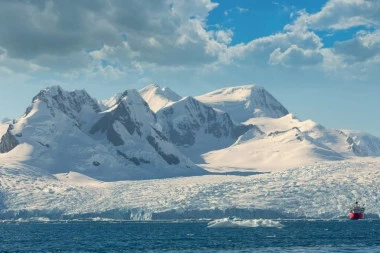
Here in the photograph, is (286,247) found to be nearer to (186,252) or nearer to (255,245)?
(255,245)

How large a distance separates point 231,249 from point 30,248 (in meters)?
33.5

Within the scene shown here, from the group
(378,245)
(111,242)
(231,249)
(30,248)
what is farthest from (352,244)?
(30,248)

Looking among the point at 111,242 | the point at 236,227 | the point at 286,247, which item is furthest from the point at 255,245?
the point at 236,227

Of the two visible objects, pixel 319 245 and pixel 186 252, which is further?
pixel 319 245

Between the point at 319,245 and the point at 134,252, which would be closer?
the point at 134,252

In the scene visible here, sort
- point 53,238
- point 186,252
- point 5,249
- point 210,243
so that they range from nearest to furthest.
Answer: point 186,252
point 5,249
point 210,243
point 53,238

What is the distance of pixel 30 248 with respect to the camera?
4624 inches

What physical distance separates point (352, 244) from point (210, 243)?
24323mm

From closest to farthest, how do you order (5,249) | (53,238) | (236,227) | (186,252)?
(186,252), (5,249), (53,238), (236,227)

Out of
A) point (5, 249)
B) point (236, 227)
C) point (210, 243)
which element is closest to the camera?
point (5, 249)

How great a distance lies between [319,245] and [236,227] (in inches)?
2605

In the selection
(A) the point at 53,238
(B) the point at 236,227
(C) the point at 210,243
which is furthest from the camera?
(B) the point at 236,227

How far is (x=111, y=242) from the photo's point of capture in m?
129

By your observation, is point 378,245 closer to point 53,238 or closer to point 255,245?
point 255,245
